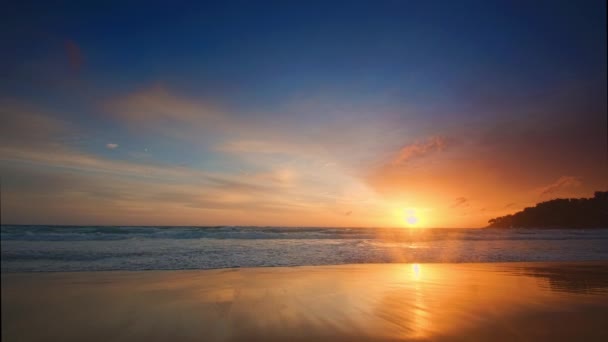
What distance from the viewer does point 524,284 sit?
35.8 ft

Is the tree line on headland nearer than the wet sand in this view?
No

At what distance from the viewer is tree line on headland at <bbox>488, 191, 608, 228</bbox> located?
76.6 meters

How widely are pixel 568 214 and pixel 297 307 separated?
100m

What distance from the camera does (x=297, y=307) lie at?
7625 millimetres

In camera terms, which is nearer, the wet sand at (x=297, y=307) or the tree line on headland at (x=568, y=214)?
the wet sand at (x=297, y=307)

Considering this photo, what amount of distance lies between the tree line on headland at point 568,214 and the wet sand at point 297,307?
282 ft

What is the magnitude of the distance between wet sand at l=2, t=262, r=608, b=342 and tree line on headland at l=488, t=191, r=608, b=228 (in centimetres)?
8597

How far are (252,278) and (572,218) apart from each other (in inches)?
3809

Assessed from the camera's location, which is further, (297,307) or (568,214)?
(568,214)

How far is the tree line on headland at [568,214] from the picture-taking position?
251 ft

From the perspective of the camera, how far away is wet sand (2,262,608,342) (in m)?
5.62

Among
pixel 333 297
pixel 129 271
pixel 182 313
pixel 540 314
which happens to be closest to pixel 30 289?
pixel 182 313

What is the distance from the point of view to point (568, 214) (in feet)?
273

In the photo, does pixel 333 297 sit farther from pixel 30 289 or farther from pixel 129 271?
pixel 129 271
